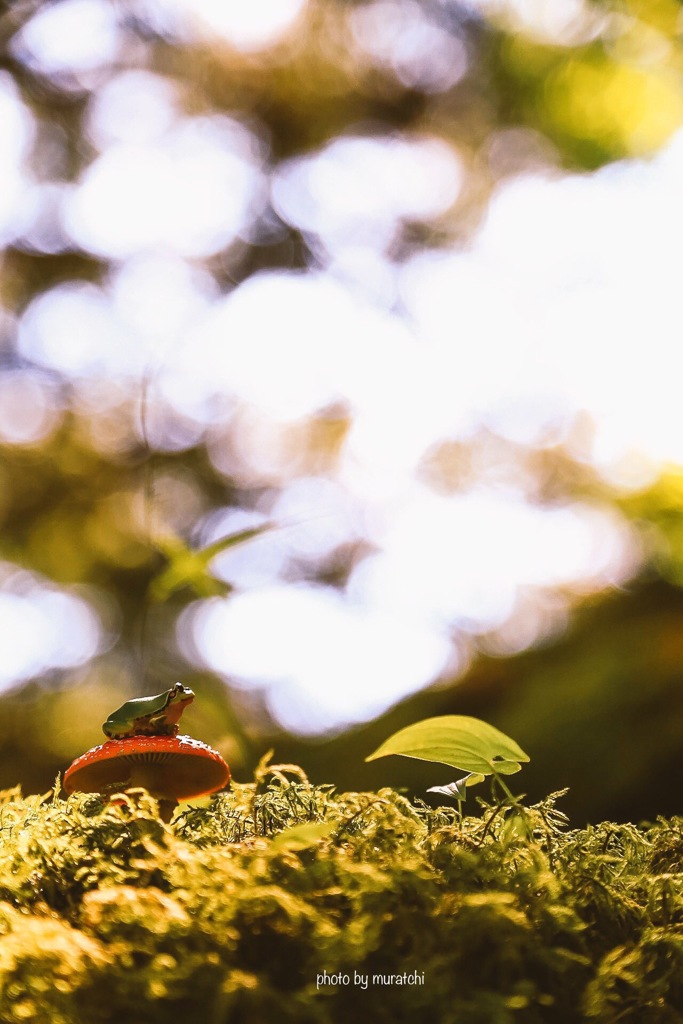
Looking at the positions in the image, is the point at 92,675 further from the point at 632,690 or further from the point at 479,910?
the point at 479,910

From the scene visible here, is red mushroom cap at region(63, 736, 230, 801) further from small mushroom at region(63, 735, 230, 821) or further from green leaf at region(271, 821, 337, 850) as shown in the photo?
green leaf at region(271, 821, 337, 850)

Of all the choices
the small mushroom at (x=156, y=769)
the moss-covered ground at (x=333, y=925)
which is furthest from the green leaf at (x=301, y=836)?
the small mushroom at (x=156, y=769)

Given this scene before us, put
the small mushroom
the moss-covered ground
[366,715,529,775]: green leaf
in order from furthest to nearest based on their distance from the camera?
the small mushroom
[366,715,529,775]: green leaf
the moss-covered ground

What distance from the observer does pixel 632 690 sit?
1651mm

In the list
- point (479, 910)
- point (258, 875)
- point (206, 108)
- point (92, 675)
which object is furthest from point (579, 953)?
point (206, 108)

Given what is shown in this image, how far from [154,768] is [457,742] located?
0.31 meters

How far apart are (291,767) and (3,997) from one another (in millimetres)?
246

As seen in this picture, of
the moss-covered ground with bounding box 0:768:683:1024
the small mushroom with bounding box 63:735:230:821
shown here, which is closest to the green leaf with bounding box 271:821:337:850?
the moss-covered ground with bounding box 0:768:683:1024

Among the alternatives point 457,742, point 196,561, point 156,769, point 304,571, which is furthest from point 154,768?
point 304,571

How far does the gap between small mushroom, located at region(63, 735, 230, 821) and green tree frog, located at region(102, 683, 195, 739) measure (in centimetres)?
1

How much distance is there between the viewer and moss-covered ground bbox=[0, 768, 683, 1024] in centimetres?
40

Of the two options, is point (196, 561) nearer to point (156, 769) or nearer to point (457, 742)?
point (156, 769)

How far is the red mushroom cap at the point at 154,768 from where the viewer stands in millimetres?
651

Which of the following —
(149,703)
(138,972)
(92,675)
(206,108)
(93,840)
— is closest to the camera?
(138,972)
